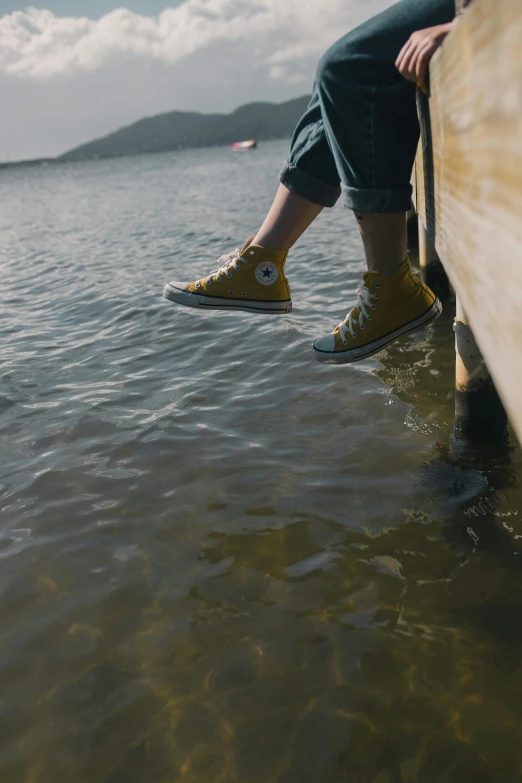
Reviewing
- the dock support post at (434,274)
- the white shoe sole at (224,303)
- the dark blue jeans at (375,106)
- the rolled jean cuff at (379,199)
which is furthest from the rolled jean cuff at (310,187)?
the dock support post at (434,274)

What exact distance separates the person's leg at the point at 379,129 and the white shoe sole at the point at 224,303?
0.59 metres

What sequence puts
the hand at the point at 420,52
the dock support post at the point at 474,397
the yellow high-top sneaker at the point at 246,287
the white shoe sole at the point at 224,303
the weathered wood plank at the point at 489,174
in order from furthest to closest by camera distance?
1. the dock support post at the point at 474,397
2. the white shoe sole at the point at 224,303
3. the yellow high-top sneaker at the point at 246,287
4. the hand at the point at 420,52
5. the weathered wood plank at the point at 489,174

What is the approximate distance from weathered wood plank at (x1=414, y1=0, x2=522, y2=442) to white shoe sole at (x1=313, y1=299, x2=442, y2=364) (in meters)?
1.28

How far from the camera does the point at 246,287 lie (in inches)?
135

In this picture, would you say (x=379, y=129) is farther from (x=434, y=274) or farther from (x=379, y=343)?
(x=434, y=274)

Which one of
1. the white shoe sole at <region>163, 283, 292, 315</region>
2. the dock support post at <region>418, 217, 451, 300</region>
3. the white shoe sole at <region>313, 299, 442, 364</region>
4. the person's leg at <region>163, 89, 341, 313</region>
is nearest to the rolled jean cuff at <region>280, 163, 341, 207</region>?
the person's leg at <region>163, 89, 341, 313</region>

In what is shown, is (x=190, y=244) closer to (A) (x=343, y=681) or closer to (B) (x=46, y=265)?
(B) (x=46, y=265)

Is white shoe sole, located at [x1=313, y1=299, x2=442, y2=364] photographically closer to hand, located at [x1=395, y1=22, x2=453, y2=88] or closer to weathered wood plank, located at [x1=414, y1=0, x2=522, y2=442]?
hand, located at [x1=395, y1=22, x2=453, y2=88]

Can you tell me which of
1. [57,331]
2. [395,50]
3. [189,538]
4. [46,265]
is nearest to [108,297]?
[57,331]

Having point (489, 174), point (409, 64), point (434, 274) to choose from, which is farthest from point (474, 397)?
point (434, 274)

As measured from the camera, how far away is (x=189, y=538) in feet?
11.5

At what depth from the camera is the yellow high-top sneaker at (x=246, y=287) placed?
338cm

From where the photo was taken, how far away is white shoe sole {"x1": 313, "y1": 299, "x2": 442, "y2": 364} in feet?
10.3

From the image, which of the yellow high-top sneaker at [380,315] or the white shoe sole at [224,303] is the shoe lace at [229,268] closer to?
the white shoe sole at [224,303]
